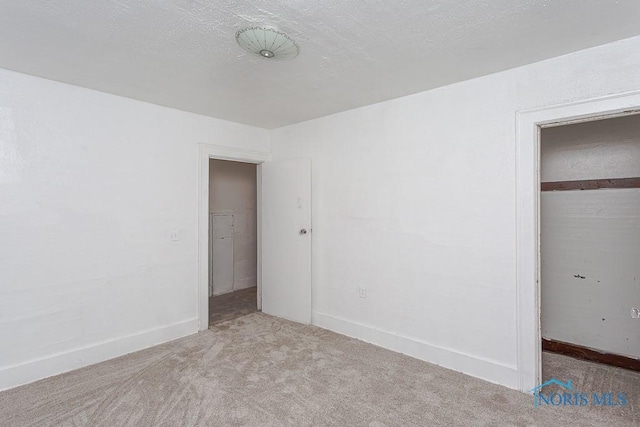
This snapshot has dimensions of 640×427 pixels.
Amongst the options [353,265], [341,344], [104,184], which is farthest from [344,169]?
[104,184]

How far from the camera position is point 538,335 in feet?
7.51

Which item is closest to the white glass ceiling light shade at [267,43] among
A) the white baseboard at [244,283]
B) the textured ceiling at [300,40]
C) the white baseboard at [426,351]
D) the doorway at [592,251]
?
the textured ceiling at [300,40]

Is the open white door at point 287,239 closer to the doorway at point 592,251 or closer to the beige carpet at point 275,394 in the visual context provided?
the beige carpet at point 275,394

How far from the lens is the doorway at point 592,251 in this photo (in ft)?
8.70

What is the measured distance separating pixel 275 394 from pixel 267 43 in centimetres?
233

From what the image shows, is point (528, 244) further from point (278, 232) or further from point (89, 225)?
point (89, 225)

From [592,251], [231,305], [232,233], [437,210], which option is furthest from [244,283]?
[592,251]

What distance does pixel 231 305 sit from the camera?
4465mm

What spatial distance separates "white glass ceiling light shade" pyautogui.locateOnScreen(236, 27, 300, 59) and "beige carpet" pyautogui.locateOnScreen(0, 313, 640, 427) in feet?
7.56

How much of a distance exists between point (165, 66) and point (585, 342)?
163 inches

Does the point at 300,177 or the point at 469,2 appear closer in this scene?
the point at 469,2

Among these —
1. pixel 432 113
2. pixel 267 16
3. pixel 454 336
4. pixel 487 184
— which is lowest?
pixel 454 336

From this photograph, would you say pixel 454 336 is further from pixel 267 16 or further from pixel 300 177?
pixel 267 16

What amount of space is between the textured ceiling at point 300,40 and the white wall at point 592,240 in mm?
1150
